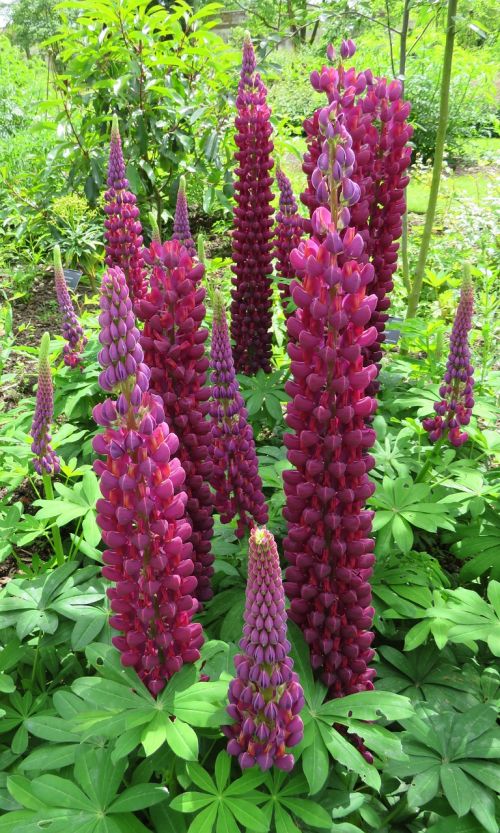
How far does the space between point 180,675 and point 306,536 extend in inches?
21.3

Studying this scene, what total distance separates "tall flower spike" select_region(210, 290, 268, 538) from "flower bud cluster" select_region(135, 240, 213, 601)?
0.09m

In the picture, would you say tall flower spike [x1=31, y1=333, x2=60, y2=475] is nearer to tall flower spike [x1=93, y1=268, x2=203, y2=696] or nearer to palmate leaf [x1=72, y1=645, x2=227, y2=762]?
tall flower spike [x1=93, y1=268, x2=203, y2=696]

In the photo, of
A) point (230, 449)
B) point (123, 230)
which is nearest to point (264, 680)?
point (230, 449)

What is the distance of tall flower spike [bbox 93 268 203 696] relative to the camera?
155 cm

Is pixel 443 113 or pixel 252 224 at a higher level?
pixel 443 113

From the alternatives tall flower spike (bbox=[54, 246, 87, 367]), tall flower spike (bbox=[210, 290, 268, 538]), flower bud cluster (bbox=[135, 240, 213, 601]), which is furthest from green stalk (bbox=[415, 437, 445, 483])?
tall flower spike (bbox=[54, 246, 87, 367])

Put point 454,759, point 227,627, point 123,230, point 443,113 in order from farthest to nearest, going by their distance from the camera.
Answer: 1. point 443,113
2. point 123,230
3. point 227,627
4. point 454,759

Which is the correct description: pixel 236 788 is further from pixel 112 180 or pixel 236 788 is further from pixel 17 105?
pixel 17 105

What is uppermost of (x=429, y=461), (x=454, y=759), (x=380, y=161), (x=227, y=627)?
(x=380, y=161)

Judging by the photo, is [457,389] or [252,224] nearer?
[457,389]

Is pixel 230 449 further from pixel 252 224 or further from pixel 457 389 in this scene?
pixel 252 224

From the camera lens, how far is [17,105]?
11.6 metres

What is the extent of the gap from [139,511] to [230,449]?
79cm

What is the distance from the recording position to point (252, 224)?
3.82m
